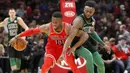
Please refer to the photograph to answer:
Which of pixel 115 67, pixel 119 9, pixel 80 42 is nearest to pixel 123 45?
pixel 115 67

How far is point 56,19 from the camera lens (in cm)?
739

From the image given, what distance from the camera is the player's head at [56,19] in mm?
7359

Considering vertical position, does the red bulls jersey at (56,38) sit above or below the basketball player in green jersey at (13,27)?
above

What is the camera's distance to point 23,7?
1669 centimetres

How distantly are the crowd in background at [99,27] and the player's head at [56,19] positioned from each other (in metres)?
3.73

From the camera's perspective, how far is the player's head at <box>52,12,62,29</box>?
24.1 feet

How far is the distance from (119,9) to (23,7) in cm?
384

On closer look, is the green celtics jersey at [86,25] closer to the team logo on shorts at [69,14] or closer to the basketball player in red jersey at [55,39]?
the basketball player in red jersey at [55,39]

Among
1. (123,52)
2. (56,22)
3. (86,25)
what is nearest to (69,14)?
(123,52)

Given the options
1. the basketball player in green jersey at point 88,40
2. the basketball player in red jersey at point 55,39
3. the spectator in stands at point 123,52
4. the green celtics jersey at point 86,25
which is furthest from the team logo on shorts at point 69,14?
the basketball player in red jersey at point 55,39

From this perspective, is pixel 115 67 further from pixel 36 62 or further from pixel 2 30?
pixel 2 30

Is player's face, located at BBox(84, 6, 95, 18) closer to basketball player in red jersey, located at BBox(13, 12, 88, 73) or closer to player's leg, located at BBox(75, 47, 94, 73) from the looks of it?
basketball player in red jersey, located at BBox(13, 12, 88, 73)

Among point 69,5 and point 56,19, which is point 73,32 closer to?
point 56,19

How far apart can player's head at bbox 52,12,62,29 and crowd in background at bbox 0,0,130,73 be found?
12.2 ft
